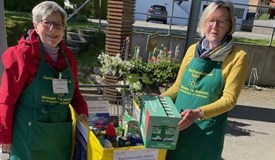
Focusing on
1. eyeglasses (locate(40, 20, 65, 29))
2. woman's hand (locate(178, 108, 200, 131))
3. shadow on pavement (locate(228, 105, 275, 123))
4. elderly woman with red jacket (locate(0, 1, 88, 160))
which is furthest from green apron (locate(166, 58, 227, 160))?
shadow on pavement (locate(228, 105, 275, 123))

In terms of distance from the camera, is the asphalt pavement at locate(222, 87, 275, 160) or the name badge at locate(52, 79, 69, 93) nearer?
the name badge at locate(52, 79, 69, 93)

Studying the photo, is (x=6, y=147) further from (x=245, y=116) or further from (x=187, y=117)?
(x=245, y=116)

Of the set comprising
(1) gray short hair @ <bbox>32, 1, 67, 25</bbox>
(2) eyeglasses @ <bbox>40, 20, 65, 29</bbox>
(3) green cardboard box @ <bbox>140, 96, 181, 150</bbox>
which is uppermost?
(1) gray short hair @ <bbox>32, 1, 67, 25</bbox>

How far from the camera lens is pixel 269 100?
863cm

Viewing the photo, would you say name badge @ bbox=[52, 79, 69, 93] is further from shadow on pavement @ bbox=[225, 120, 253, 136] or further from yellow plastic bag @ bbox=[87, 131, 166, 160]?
shadow on pavement @ bbox=[225, 120, 253, 136]

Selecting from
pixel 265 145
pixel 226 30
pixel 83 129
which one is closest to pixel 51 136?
pixel 83 129

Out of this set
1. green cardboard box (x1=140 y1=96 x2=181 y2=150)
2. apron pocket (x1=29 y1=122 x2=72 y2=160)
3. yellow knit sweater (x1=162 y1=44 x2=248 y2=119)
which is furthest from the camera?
apron pocket (x1=29 y1=122 x2=72 y2=160)

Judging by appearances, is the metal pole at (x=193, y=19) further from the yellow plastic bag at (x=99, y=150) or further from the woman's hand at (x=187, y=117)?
the yellow plastic bag at (x=99, y=150)

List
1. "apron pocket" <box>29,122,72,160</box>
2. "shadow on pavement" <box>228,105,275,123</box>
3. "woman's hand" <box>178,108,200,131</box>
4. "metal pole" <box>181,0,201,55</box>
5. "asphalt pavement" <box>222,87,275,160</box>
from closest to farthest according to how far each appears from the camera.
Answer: "woman's hand" <box>178,108,200,131</box> < "apron pocket" <box>29,122,72,160</box> < "metal pole" <box>181,0,201,55</box> < "asphalt pavement" <box>222,87,275,160</box> < "shadow on pavement" <box>228,105,275,123</box>

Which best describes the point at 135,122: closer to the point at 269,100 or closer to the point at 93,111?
the point at 93,111

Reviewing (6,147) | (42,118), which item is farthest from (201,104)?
(6,147)

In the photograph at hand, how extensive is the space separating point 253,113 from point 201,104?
5602 millimetres

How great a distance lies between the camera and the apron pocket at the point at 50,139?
2.12 metres

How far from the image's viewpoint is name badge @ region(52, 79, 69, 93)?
209cm
